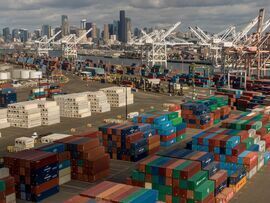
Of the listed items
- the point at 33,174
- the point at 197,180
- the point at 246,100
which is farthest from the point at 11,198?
the point at 246,100

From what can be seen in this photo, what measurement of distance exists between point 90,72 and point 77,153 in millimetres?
120782

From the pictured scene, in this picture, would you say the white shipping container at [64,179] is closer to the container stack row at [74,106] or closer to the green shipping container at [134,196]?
the green shipping container at [134,196]

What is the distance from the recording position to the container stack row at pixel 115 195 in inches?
995

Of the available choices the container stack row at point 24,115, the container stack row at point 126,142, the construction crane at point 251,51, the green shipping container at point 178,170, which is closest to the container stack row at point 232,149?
the container stack row at point 126,142

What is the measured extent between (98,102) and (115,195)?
56.1 metres

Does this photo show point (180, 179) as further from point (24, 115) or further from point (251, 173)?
point (24, 115)

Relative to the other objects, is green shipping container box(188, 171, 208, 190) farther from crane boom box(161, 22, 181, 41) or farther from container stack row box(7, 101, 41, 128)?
crane boom box(161, 22, 181, 41)

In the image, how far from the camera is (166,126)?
2201 inches

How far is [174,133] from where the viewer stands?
56.7m

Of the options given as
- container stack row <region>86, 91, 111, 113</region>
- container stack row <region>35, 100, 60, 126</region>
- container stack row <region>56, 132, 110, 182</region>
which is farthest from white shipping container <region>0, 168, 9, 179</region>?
container stack row <region>86, 91, 111, 113</region>

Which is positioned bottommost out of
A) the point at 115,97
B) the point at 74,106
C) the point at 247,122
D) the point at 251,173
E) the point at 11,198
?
the point at 251,173

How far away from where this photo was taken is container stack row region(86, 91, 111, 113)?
268 feet

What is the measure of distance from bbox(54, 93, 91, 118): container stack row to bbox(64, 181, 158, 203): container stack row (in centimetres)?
4916

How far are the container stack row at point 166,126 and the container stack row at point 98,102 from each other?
23088mm
